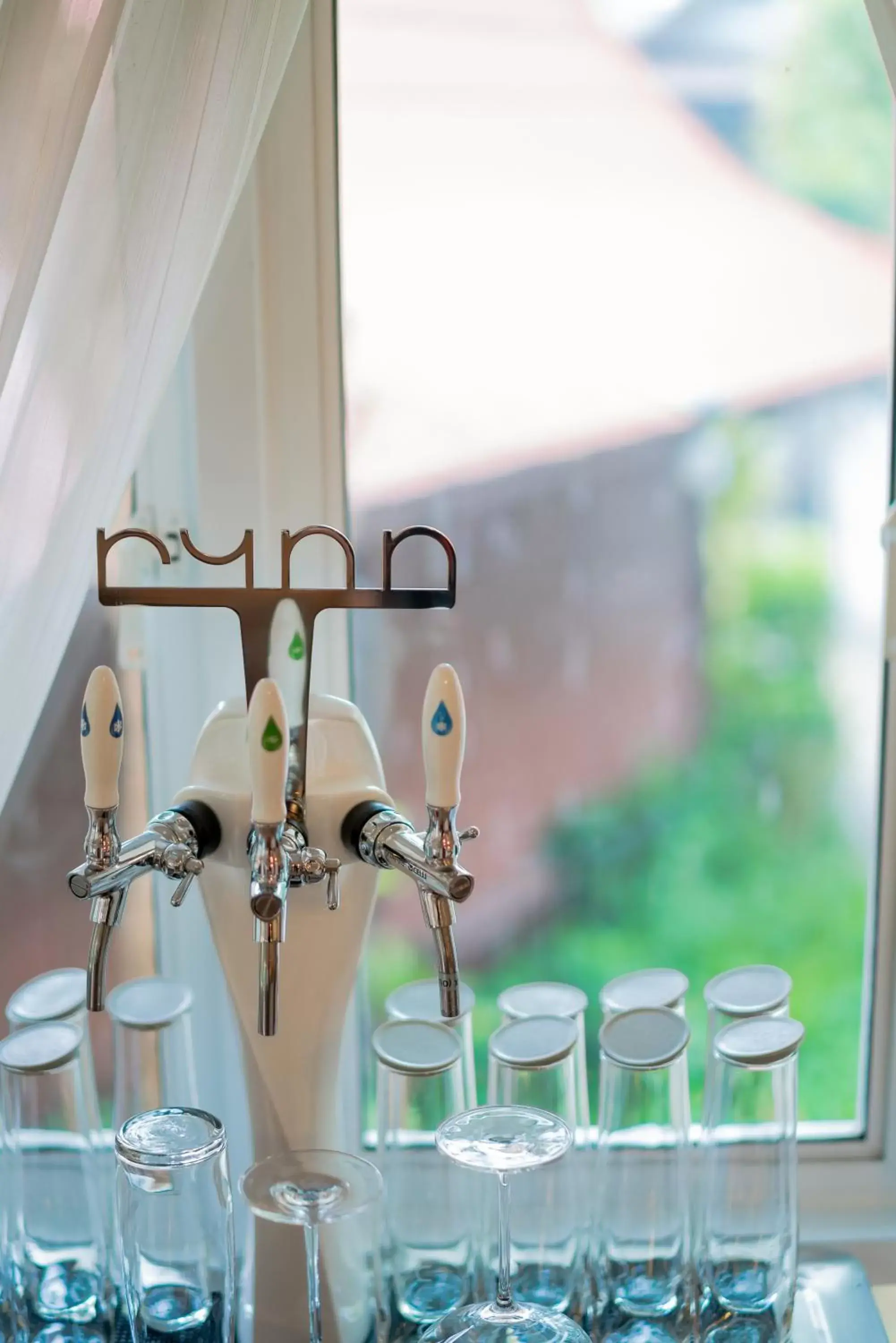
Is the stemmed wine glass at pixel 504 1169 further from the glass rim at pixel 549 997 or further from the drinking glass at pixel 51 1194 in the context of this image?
the drinking glass at pixel 51 1194

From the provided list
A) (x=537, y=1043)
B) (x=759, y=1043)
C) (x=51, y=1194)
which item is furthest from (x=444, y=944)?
(x=51, y=1194)

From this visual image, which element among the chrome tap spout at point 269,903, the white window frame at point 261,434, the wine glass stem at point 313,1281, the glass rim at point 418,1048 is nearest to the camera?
the chrome tap spout at point 269,903

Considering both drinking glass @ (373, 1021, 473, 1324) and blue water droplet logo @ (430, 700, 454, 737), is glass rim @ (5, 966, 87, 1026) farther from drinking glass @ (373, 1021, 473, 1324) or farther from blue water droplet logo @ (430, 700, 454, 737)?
blue water droplet logo @ (430, 700, 454, 737)

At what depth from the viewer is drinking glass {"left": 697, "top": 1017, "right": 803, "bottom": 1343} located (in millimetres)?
1012

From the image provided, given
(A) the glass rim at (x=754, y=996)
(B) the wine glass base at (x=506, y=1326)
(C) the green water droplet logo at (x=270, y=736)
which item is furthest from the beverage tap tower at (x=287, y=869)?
(A) the glass rim at (x=754, y=996)

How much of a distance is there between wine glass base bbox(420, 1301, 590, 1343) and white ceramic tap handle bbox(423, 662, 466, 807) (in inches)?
15.5

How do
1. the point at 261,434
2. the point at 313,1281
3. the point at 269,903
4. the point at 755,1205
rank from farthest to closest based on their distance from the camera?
the point at 261,434
the point at 755,1205
the point at 313,1281
the point at 269,903

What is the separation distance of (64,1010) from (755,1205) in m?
0.62

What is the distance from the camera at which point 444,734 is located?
33.7 inches

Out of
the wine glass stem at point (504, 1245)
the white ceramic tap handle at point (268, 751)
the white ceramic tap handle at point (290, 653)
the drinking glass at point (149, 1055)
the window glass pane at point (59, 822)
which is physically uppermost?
the white ceramic tap handle at point (290, 653)

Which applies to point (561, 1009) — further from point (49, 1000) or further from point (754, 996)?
point (49, 1000)

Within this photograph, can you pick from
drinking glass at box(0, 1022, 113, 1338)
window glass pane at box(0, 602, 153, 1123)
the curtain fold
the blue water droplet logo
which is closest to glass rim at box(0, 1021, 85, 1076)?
drinking glass at box(0, 1022, 113, 1338)

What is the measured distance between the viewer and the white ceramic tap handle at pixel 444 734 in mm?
854

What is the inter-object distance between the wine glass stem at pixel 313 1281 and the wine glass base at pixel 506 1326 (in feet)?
0.28
